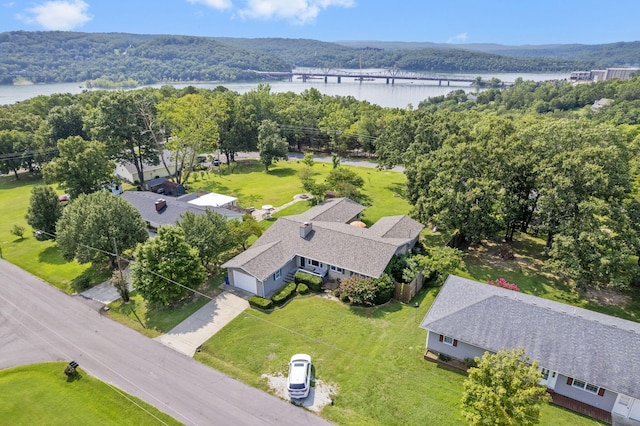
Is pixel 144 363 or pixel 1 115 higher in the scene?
pixel 1 115

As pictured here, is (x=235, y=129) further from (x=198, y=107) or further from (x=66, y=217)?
(x=66, y=217)

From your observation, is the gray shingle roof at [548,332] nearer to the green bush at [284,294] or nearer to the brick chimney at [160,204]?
the green bush at [284,294]

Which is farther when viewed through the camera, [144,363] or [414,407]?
[144,363]

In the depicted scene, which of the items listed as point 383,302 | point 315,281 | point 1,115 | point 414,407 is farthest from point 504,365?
point 1,115

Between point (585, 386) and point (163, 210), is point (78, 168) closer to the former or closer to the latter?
point (163, 210)

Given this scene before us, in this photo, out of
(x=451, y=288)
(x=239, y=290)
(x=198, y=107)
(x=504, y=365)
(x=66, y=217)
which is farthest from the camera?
(x=198, y=107)

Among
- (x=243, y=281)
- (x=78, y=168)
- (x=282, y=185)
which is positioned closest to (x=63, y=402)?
(x=243, y=281)

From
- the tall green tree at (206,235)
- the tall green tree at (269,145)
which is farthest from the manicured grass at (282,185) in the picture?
the tall green tree at (206,235)
